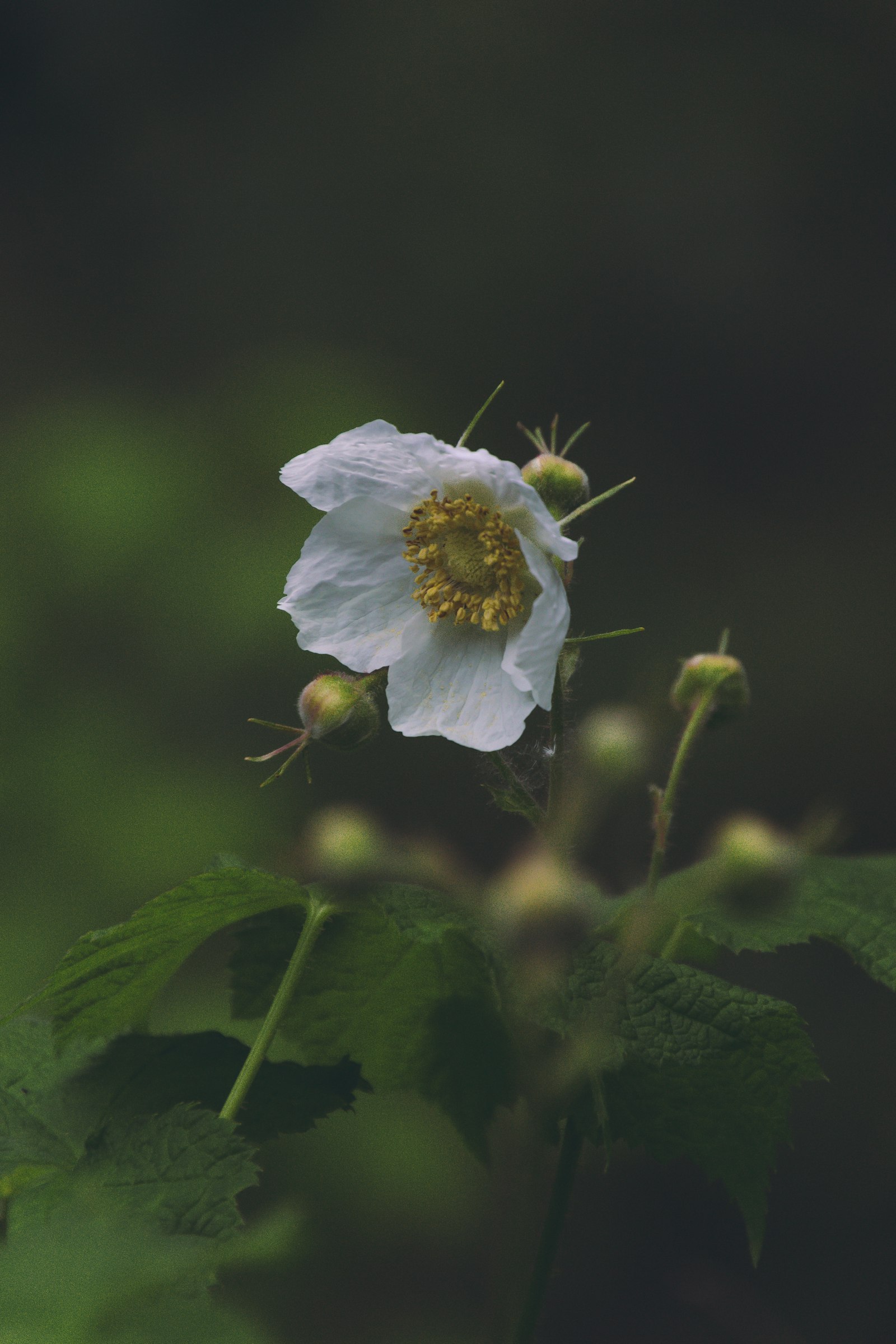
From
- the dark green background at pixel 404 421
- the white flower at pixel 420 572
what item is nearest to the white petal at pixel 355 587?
the white flower at pixel 420 572

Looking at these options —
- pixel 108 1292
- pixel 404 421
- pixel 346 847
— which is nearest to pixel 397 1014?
pixel 346 847

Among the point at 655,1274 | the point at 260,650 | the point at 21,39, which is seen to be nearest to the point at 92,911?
the point at 260,650

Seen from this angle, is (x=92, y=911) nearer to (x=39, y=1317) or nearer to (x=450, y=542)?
(x=450, y=542)

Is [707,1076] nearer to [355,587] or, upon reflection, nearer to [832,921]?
[832,921]

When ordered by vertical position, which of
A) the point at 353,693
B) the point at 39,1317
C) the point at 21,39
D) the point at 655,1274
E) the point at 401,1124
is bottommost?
the point at 655,1274

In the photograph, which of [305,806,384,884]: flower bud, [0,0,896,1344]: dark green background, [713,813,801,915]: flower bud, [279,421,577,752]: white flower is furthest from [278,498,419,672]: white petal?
[0,0,896,1344]: dark green background

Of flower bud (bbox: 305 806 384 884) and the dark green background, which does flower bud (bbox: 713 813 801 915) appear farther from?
the dark green background

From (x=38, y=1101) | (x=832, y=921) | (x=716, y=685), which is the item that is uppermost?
(x=716, y=685)
